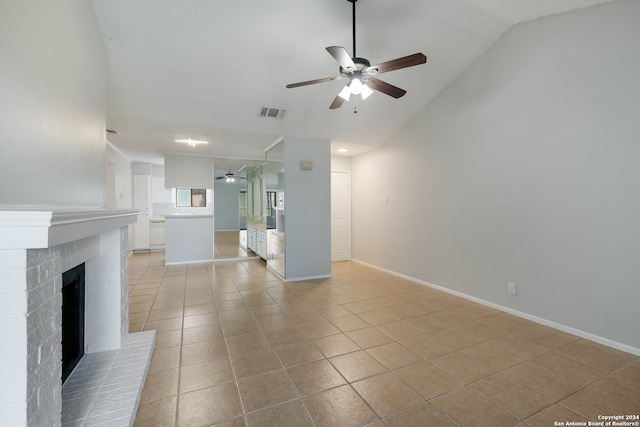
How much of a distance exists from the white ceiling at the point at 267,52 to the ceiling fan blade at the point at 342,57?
2.55ft

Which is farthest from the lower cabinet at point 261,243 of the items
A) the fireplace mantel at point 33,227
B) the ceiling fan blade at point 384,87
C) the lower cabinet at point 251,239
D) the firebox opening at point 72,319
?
the fireplace mantel at point 33,227

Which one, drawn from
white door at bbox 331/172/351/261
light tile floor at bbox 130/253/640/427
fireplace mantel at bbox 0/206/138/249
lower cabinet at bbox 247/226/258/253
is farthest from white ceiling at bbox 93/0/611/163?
lower cabinet at bbox 247/226/258/253

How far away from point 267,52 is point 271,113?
3.47 feet

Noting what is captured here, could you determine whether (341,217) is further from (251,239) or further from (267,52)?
(267,52)

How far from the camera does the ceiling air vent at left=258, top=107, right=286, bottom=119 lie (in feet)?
12.8

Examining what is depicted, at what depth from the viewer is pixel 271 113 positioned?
4004mm

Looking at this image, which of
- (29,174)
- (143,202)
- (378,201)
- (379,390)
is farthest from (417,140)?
(143,202)

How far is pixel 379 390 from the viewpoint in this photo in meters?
1.93

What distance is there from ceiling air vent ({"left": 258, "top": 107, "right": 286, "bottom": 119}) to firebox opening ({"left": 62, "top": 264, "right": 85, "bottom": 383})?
279 centimetres

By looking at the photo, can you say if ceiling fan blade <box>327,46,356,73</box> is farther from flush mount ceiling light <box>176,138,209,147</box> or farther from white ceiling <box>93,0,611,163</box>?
flush mount ceiling light <box>176,138,209,147</box>

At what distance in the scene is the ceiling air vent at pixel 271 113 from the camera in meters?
3.91

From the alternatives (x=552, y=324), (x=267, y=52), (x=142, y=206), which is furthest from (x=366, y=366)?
(x=142, y=206)

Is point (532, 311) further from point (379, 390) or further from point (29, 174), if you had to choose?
point (29, 174)

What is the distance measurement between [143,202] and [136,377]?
654 centimetres
